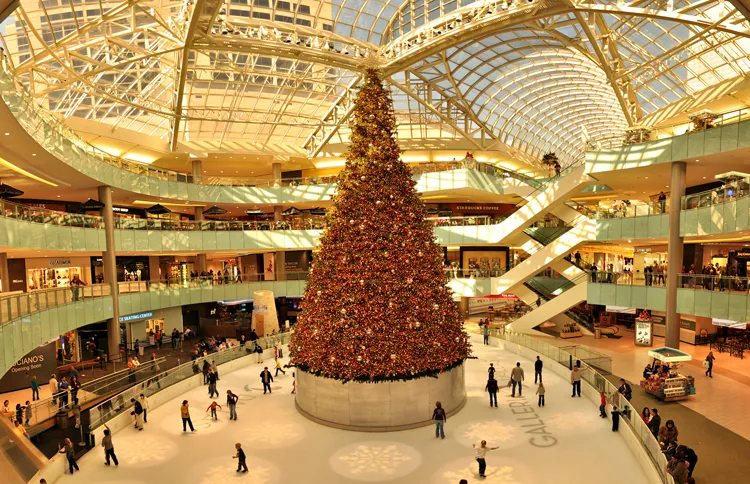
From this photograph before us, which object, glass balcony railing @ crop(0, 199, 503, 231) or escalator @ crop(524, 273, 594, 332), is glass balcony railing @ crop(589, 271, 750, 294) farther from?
glass balcony railing @ crop(0, 199, 503, 231)

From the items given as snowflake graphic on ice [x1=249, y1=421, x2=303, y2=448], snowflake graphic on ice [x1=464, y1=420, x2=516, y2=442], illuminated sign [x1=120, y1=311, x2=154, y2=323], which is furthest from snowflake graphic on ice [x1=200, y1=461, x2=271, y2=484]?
illuminated sign [x1=120, y1=311, x2=154, y2=323]

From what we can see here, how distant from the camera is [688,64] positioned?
34.4m

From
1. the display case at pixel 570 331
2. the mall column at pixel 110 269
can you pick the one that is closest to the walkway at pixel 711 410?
the display case at pixel 570 331

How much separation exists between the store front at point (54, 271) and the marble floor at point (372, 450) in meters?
21.4

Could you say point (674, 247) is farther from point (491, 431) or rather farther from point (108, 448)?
point (108, 448)

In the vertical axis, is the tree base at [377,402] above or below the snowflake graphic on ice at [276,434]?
above

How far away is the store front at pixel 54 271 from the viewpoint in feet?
109

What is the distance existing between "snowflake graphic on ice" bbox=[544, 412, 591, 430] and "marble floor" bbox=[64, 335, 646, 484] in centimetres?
3

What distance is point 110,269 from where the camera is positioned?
2909cm

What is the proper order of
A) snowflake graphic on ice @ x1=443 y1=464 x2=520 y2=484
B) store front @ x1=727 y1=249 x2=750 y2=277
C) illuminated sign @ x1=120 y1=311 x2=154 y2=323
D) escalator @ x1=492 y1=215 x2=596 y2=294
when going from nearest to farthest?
snowflake graphic on ice @ x1=443 y1=464 x2=520 y2=484 → store front @ x1=727 y1=249 x2=750 y2=277 → illuminated sign @ x1=120 y1=311 x2=154 y2=323 → escalator @ x1=492 y1=215 x2=596 y2=294

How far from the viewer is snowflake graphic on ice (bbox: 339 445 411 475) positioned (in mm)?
13188

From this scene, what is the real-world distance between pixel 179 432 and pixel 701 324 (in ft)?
104

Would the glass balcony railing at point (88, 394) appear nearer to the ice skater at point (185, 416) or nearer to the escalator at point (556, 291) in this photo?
the ice skater at point (185, 416)

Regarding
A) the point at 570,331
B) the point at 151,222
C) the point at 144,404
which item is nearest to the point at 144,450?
the point at 144,404
